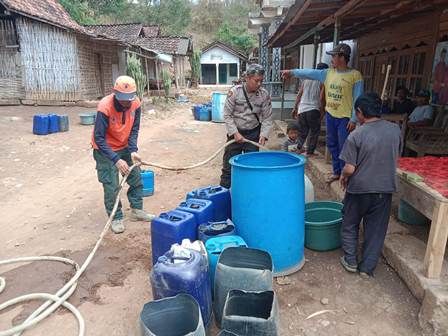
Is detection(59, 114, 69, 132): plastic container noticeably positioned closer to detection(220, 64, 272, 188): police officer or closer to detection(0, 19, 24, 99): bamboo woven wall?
detection(0, 19, 24, 99): bamboo woven wall

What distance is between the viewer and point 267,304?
7.61ft

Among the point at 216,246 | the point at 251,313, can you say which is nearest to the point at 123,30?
the point at 216,246

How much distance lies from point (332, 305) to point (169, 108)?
1608 cm

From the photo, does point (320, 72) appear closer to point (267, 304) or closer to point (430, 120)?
point (430, 120)

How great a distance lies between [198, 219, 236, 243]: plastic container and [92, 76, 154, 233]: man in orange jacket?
120 cm

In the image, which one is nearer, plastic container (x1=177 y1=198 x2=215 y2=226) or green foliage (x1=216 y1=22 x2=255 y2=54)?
plastic container (x1=177 y1=198 x2=215 y2=226)

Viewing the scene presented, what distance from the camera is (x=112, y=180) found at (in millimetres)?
4109

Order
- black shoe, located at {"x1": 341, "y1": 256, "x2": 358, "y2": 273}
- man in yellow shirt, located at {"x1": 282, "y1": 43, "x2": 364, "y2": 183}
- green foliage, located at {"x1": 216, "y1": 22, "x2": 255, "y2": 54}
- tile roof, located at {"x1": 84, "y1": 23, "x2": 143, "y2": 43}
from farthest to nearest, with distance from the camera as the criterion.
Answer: green foliage, located at {"x1": 216, "y1": 22, "x2": 255, "y2": 54} < tile roof, located at {"x1": 84, "y1": 23, "x2": 143, "y2": 43} < man in yellow shirt, located at {"x1": 282, "y1": 43, "x2": 364, "y2": 183} < black shoe, located at {"x1": 341, "y1": 256, "x2": 358, "y2": 273}

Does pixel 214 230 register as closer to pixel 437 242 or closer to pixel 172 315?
pixel 172 315

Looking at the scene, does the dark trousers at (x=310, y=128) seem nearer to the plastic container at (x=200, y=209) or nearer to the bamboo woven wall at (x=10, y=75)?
the plastic container at (x=200, y=209)

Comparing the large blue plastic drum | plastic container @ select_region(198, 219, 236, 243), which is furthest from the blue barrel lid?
plastic container @ select_region(198, 219, 236, 243)

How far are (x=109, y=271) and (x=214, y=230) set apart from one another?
1179 mm

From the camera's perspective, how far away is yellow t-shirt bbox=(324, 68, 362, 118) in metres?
4.25

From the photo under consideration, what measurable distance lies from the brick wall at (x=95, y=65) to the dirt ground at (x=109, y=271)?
943 centimetres
